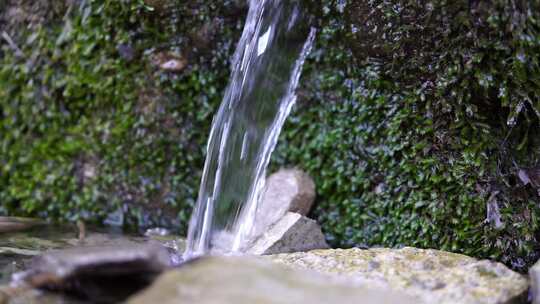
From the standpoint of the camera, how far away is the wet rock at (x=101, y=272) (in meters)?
1.92

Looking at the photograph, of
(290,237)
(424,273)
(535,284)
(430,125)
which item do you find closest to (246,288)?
(424,273)

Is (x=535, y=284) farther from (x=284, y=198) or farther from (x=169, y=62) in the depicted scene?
(x=169, y=62)

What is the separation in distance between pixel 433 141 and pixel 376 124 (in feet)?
1.24

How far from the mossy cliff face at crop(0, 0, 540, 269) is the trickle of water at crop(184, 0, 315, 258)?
127 millimetres

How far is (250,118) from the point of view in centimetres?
367

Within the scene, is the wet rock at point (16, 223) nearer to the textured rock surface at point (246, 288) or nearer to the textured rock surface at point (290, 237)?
the textured rock surface at point (290, 237)

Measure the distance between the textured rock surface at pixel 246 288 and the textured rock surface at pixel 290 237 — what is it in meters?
1.18

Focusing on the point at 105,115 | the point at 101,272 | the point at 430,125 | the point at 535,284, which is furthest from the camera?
the point at 105,115

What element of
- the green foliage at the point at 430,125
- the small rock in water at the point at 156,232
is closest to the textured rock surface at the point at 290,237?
the green foliage at the point at 430,125

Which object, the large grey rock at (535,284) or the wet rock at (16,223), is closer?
the large grey rock at (535,284)

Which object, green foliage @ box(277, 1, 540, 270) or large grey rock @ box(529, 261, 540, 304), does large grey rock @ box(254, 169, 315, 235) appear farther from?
large grey rock @ box(529, 261, 540, 304)

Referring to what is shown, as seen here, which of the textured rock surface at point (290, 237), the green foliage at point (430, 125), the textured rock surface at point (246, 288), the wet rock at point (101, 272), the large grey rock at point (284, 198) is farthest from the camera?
the large grey rock at point (284, 198)

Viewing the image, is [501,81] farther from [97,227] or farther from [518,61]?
[97,227]

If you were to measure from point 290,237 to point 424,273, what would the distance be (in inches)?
37.3
